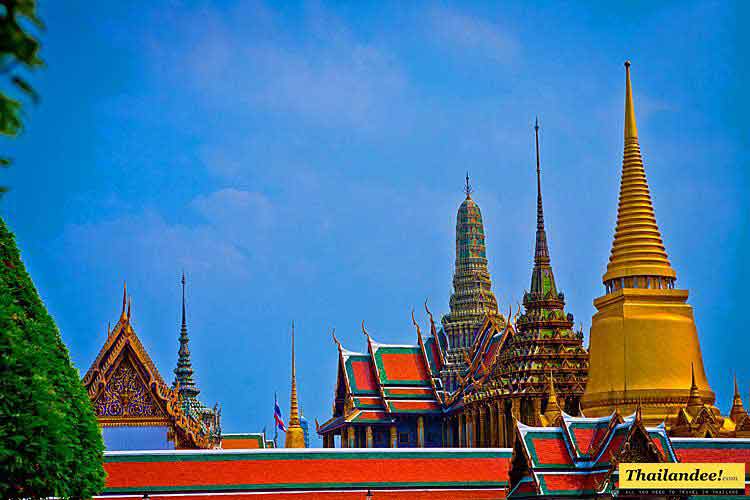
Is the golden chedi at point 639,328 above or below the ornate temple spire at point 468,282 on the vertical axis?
below

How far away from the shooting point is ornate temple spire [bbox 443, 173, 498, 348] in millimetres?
56219

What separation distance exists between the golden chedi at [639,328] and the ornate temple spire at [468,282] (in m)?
18.3

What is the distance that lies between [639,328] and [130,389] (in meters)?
15.9

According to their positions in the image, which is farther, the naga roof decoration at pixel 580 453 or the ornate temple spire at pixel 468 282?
the ornate temple spire at pixel 468 282

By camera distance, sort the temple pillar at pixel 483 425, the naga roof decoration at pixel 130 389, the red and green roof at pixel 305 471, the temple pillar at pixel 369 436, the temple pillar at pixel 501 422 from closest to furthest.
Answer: the red and green roof at pixel 305 471, the naga roof decoration at pixel 130 389, the temple pillar at pixel 501 422, the temple pillar at pixel 483 425, the temple pillar at pixel 369 436

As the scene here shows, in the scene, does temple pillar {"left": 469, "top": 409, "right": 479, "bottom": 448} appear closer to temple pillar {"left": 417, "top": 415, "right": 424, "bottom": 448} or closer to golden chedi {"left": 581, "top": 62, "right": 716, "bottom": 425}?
temple pillar {"left": 417, "top": 415, "right": 424, "bottom": 448}

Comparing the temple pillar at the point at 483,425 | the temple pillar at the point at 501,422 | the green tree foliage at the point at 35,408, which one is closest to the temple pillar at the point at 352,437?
the temple pillar at the point at 483,425

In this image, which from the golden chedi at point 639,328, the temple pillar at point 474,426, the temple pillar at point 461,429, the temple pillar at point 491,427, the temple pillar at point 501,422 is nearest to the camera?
the golden chedi at point 639,328

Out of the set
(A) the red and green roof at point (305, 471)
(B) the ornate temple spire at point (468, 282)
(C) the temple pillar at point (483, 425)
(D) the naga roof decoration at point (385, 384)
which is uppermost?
(B) the ornate temple spire at point (468, 282)

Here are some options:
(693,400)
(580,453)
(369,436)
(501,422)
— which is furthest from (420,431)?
(580,453)

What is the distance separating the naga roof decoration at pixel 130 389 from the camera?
96.9ft

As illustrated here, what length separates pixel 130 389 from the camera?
29.8 meters

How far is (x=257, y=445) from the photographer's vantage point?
54094 millimetres

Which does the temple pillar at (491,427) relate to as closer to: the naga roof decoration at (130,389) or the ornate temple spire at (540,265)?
the ornate temple spire at (540,265)
